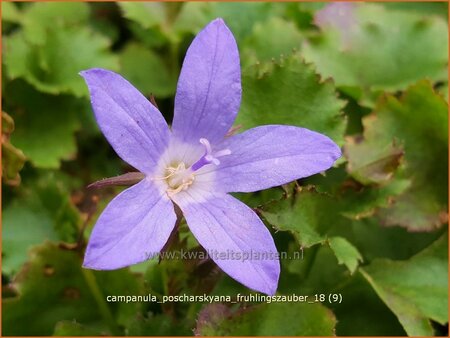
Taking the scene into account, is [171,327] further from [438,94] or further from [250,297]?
[438,94]

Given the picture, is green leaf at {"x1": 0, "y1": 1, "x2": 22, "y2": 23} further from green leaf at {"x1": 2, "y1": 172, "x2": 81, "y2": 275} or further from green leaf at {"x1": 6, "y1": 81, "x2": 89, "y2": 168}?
green leaf at {"x1": 2, "y1": 172, "x2": 81, "y2": 275}

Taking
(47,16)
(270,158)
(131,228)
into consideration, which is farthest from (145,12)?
(131,228)

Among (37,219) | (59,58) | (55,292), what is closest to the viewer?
(55,292)

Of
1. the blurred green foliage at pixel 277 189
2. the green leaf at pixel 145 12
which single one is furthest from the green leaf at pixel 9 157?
the green leaf at pixel 145 12

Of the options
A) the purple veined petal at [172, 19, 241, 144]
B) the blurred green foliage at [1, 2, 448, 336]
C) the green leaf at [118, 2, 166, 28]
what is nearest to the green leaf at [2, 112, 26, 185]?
the blurred green foliage at [1, 2, 448, 336]

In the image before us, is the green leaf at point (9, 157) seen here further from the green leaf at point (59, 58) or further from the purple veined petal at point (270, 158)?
the purple veined petal at point (270, 158)

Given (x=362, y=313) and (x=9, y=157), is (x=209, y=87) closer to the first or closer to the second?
(x=9, y=157)

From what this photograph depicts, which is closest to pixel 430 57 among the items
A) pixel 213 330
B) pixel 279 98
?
pixel 279 98
